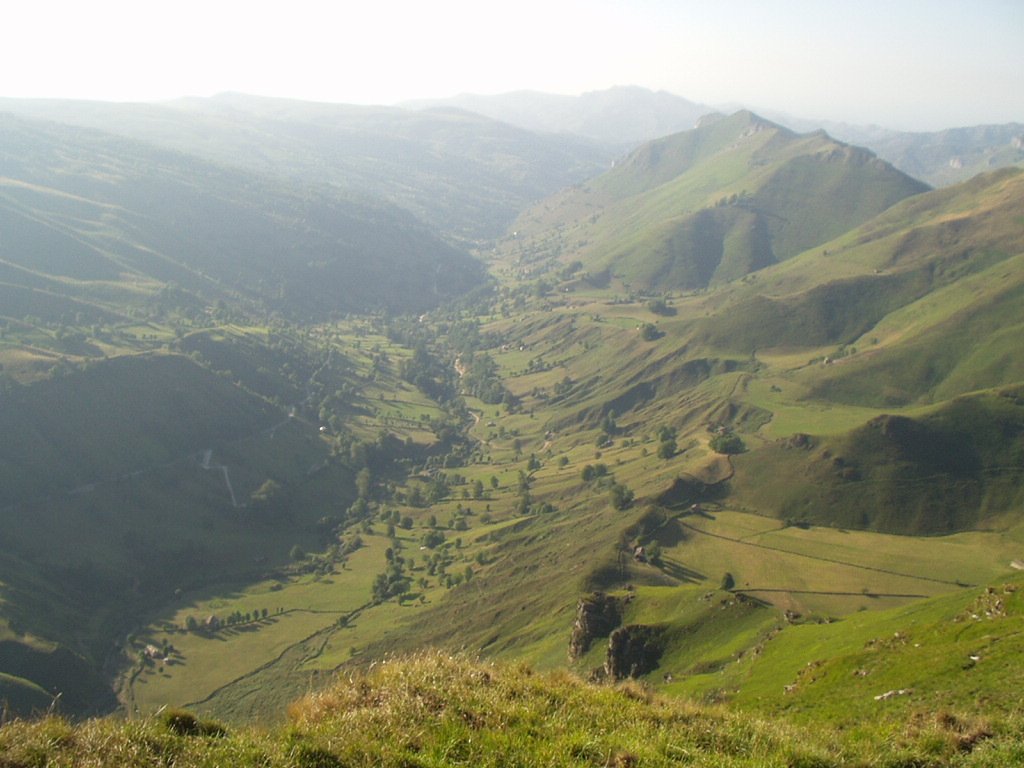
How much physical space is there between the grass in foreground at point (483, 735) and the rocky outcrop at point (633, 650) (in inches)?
2124

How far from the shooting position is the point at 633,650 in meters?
72.4

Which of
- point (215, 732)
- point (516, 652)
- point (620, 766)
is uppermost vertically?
point (620, 766)

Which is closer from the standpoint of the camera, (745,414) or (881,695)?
(881,695)

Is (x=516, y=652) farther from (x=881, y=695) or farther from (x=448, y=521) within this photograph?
(x=448, y=521)

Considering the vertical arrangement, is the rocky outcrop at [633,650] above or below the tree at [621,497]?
above

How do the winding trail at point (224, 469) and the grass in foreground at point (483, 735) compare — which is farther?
the winding trail at point (224, 469)

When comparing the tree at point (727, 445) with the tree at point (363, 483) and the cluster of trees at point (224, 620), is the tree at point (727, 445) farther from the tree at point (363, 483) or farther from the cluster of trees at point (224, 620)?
the cluster of trees at point (224, 620)

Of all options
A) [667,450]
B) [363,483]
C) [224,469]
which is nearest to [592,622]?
[667,450]

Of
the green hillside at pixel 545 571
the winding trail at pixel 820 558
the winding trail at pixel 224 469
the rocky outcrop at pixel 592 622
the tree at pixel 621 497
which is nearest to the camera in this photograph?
the green hillside at pixel 545 571

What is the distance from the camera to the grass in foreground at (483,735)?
48.8 ft

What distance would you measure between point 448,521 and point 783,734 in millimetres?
151066

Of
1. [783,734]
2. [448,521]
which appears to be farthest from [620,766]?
[448,521]

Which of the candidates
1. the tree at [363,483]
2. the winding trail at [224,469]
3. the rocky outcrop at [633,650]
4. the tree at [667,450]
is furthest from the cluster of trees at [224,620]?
the tree at [667,450]

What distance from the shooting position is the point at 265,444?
188 m
